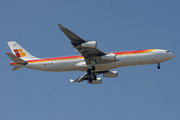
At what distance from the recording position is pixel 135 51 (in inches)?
2335

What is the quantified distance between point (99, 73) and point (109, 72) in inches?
92.9

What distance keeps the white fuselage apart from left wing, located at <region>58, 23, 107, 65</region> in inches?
79.7

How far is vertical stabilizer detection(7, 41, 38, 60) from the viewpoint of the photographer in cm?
6462

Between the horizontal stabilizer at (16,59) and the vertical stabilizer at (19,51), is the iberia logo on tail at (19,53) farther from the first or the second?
the horizontal stabilizer at (16,59)

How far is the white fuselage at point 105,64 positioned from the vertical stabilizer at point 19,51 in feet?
8.53

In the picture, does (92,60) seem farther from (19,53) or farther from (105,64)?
(19,53)

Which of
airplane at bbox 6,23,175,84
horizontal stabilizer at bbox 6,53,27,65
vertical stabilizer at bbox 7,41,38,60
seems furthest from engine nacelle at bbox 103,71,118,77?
horizontal stabilizer at bbox 6,53,27,65

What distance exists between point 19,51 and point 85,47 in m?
18.3

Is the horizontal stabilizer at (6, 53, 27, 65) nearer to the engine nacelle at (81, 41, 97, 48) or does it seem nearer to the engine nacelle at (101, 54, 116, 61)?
the engine nacelle at (81, 41, 97, 48)

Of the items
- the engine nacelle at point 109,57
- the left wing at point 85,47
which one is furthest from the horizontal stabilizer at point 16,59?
the engine nacelle at point 109,57

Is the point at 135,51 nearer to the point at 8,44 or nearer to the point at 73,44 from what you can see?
the point at 73,44

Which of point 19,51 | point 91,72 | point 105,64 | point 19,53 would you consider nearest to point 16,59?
point 19,53

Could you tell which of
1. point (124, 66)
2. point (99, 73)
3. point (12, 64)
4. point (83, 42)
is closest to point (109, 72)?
point (99, 73)

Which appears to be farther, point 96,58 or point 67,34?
point 96,58
